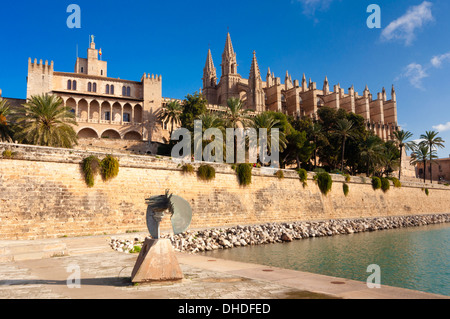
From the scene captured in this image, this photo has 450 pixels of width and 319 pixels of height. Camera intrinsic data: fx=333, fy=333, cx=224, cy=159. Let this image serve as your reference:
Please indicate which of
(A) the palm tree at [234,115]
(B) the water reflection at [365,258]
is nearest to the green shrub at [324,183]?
(A) the palm tree at [234,115]

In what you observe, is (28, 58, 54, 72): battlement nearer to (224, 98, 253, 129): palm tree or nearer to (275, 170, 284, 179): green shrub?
(224, 98, 253, 129): palm tree

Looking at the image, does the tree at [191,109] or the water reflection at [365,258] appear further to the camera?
the tree at [191,109]

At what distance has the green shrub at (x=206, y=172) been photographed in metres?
21.7

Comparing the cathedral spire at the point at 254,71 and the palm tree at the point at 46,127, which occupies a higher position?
the cathedral spire at the point at 254,71

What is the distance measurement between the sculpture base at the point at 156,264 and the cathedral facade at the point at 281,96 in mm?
51017

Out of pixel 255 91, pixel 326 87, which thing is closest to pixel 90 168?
pixel 255 91

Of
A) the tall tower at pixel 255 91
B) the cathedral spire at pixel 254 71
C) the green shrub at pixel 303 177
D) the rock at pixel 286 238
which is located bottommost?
the rock at pixel 286 238

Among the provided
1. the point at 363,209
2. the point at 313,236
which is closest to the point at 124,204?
the point at 313,236

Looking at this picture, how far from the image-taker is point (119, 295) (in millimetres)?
5531

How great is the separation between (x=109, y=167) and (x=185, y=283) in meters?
12.5

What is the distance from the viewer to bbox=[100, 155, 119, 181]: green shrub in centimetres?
1750

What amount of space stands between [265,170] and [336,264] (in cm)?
1342

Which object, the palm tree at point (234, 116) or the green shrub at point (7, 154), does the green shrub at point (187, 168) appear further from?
the palm tree at point (234, 116)
